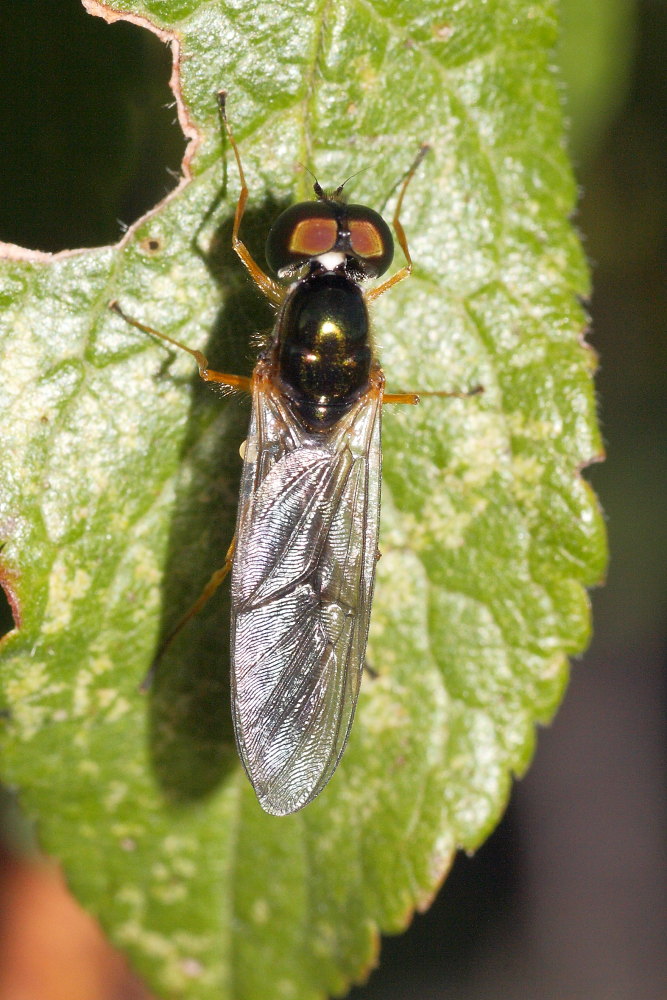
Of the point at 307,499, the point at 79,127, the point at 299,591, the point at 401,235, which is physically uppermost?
the point at 79,127

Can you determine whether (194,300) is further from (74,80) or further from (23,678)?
(23,678)

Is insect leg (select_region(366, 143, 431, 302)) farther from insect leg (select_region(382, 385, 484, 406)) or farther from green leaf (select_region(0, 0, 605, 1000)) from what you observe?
insect leg (select_region(382, 385, 484, 406))

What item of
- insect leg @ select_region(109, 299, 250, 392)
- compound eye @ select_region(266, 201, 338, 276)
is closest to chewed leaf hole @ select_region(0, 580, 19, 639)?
insect leg @ select_region(109, 299, 250, 392)

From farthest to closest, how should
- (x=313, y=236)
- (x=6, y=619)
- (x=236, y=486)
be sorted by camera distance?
(x=236, y=486), (x=6, y=619), (x=313, y=236)

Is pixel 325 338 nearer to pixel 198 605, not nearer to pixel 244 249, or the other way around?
pixel 244 249

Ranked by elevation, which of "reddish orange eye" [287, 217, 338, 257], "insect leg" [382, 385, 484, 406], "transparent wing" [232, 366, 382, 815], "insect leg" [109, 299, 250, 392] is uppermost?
"reddish orange eye" [287, 217, 338, 257]

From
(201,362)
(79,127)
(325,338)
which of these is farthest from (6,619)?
(79,127)

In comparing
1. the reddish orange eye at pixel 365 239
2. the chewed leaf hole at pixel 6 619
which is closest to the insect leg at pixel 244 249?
the reddish orange eye at pixel 365 239

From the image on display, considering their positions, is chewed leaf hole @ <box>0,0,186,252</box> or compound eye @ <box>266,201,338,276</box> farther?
chewed leaf hole @ <box>0,0,186,252</box>
